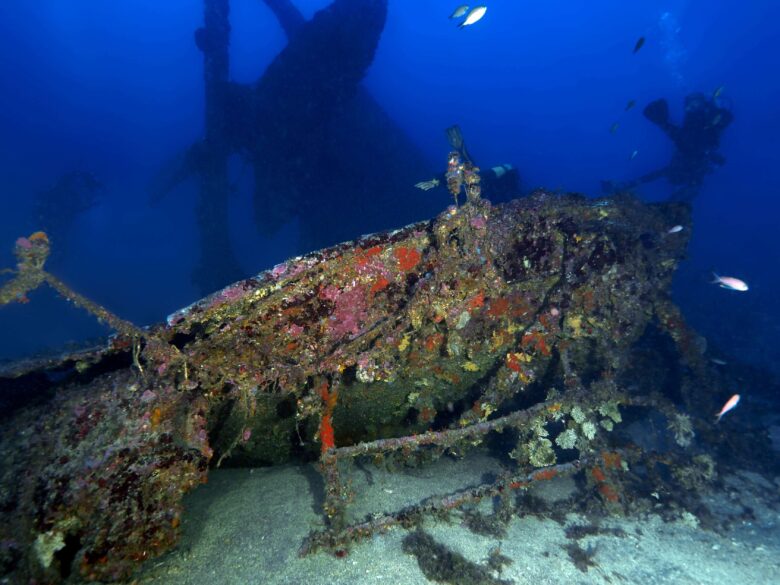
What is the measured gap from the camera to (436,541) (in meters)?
3.71

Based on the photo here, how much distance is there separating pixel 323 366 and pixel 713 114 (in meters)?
17.3

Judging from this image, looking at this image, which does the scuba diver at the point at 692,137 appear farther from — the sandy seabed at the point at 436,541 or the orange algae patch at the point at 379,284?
the orange algae patch at the point at 379,284

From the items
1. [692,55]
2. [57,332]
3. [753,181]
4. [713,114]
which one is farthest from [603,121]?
[57,332]

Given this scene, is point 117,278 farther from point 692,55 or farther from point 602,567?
point 692,55

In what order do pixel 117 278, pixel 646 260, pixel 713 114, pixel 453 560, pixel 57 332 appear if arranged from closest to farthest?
pixel 453 560 < pixel 646 260 < pixel 713 114 < pixel 57 332 < pixel 117 278

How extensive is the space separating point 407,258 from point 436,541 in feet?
8.83

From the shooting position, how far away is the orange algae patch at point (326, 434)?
3.63 m

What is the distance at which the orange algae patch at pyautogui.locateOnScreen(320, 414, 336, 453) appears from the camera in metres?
3.63

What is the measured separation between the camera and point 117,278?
47156 millimetres

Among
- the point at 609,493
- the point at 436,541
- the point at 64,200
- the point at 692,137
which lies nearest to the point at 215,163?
the point at 64,200

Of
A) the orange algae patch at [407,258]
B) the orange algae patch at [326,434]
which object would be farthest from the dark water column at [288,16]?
the orange algae patch at [326,434]

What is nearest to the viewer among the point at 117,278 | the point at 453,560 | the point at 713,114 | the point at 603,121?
the point at 453,560

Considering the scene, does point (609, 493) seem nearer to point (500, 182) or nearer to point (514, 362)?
point (514, 362)

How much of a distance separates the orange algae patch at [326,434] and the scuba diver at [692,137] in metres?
13.8
